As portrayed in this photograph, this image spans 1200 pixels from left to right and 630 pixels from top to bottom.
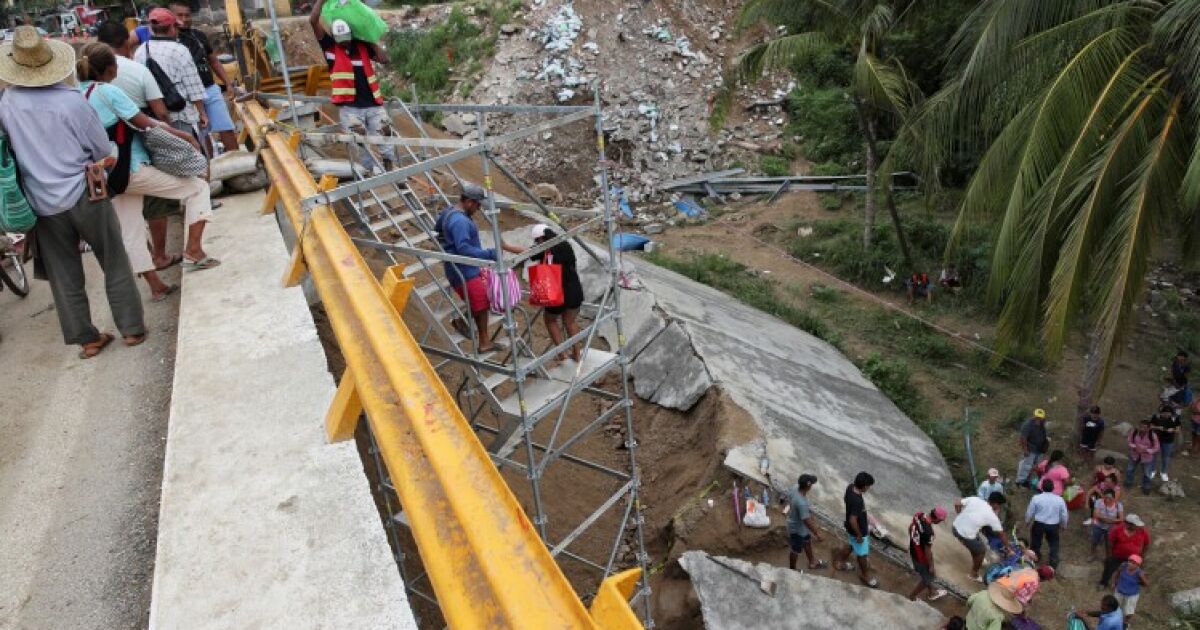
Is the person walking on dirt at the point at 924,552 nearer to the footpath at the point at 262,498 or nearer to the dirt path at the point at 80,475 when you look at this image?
the footpath at the point at 262,498

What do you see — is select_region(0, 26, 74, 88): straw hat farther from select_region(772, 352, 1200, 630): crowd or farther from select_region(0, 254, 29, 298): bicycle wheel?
select_region(772, 352, 1200, 630): crowd

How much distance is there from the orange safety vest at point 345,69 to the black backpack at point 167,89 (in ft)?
4.32

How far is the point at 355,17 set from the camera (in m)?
6.79

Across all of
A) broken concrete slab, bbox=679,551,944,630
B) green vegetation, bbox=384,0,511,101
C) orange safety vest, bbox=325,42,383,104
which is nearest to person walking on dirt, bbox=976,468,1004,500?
broken concrete slab, bbox=679,551,944,630

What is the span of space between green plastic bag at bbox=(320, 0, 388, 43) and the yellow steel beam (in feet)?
12.9

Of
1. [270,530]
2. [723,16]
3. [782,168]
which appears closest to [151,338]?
[270,530]

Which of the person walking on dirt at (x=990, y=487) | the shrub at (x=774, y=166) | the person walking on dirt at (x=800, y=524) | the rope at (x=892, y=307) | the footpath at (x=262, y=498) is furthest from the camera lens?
the shrub at (x=774, y=166)

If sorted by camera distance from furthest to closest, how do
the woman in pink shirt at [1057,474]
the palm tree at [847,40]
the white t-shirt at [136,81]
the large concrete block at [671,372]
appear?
the palm tree at [847,40]
the large concrete block at [671,372]
the woman in pink shirt at [1057,474]
the white t-shirt at [136,81]

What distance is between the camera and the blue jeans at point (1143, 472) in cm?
899

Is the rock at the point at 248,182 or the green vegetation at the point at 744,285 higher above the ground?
the rock at the point at 248,182

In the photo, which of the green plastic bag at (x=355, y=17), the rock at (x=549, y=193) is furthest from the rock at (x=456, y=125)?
the green plastic bag at (x=355, y=17)

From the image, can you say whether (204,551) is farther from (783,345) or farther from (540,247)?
(783,345)

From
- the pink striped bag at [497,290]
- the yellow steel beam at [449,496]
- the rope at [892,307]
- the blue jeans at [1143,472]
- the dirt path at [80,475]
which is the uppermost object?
the yellow steel beam at [449,496]

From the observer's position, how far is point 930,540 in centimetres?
695
